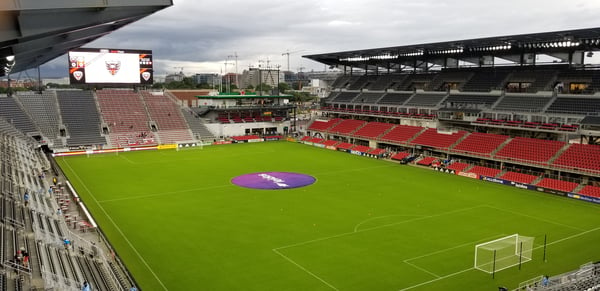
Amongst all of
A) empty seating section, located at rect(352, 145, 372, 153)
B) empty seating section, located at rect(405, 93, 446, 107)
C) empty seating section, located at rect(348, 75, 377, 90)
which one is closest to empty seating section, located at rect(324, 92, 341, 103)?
empty seating section, located at rect(348, 75, 377, 90)

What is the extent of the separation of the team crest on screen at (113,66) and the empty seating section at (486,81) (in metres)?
49.6

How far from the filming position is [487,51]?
53.3 m

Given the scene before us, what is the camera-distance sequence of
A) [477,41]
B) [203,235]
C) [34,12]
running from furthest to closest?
1. [477,41]
2. [203,235]
3. [34,12]

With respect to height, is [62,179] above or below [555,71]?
below

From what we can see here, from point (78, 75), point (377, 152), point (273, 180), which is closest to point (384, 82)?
point (377, 152)

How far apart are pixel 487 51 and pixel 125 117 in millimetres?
52321

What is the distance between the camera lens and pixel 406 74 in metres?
68.2

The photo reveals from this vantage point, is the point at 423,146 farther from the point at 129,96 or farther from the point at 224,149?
the point at 129,96

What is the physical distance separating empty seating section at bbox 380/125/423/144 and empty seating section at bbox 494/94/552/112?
994 cm

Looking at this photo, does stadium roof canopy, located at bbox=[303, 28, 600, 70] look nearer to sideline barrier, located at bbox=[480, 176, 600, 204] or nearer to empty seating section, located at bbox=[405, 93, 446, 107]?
empty seating section, located at bbox=[405, 93, 446, 107]

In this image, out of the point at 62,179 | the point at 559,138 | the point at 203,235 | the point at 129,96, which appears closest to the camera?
the point at 203,235

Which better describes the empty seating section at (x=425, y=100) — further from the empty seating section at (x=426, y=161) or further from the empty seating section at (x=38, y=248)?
the empty seating section at (x=38, y=248)

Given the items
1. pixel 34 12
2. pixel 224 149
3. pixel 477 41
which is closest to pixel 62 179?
pixel 224 149

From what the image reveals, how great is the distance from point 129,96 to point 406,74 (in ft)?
151
